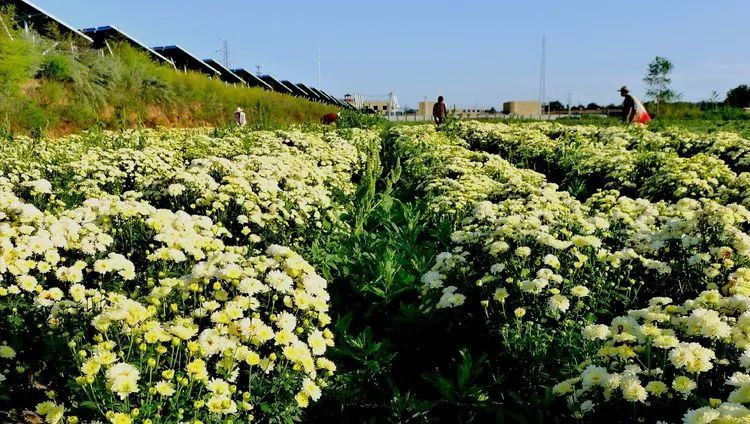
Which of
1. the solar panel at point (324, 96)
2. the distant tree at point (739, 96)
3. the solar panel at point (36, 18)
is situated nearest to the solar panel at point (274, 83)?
the solar panel at point (324, 96)

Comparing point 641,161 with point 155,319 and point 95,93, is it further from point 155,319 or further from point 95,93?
point 95,93

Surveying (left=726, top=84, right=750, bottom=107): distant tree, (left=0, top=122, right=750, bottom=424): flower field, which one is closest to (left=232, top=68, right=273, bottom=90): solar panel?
(left=0, top=122, right=750, bottom=424): flower field

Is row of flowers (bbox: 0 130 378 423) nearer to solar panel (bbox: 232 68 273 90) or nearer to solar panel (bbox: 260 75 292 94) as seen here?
solar panel (bbox: 232 68 273 90)

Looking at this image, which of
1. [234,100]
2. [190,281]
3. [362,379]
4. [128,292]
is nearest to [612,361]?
[362,379]

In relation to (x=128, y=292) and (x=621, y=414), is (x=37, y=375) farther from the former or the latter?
(x=621, y=414)

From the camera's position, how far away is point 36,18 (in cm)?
2145

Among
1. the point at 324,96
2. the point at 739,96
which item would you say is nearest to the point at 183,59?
the point at 324,96

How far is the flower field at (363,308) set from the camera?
2305 mm

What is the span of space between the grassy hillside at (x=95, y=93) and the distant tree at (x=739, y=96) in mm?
45861

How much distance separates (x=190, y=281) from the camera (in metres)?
2.83

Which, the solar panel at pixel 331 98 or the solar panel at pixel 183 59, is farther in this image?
the solar panel at pixel 331 98

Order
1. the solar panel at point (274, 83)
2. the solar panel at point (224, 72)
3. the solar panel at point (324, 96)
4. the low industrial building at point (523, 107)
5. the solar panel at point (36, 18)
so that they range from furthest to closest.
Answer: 1. the solar panel at point (324, 96)
2. the low industrial building at point (523, 107)
3. the solar panel at point (274, 83)
4. the solar panel at point (224, 72)
5. the solar panel at point (36, 18)

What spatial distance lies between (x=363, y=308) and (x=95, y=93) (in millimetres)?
14787

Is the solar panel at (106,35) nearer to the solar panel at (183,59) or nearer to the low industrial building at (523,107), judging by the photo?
the solar panel at (183,59)
